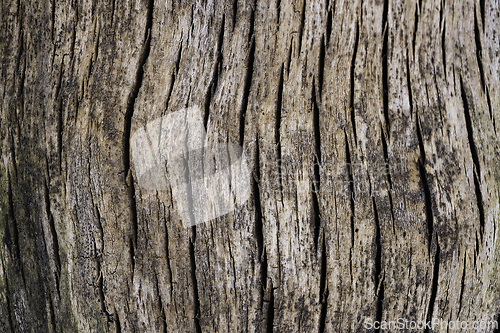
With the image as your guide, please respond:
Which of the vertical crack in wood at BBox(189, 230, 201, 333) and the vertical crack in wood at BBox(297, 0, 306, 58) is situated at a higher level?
the vertical crack in wood at BBox(297, 0, 306, 58)

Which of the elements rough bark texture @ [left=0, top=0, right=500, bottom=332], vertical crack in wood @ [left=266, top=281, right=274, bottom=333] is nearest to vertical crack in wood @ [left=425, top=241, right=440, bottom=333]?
rough bark texture @ [left=0, top=0, right=500, bottom=332]

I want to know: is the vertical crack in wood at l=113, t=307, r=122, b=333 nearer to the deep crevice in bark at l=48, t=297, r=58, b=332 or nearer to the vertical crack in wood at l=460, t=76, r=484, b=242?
the deep crevice in bark at l=48, t=297, r=58, b=332

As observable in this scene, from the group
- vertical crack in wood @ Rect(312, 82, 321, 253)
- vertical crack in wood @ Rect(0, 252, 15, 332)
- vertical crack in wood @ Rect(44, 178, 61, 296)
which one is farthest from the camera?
vertical crack in wood @ Rect(0, 252, 15, 332)

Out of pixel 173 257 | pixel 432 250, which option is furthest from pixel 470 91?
pixel 173 257

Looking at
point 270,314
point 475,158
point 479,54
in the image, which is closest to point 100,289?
point 270,314

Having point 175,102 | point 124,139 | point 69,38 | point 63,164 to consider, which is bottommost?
point 63,164

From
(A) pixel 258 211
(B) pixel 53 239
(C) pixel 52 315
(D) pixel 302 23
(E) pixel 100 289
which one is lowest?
(C) pixel 52 315

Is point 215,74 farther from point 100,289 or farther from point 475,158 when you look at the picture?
point 475,158

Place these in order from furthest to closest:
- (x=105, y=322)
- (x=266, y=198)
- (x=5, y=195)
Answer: (x=5, y=195), (x=105, y=322), (x=266, y=198)

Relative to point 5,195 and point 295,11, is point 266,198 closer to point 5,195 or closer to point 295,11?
point 295,11
